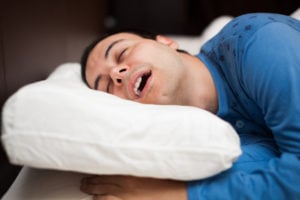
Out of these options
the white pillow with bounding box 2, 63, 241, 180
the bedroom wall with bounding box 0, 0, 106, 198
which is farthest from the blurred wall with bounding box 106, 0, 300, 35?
the white pillow with bounding box 2, 63, 241, 180

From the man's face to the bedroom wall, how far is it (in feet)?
0.60

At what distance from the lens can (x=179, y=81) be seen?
961mm

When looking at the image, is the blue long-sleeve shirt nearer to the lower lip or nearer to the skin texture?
the skin texture

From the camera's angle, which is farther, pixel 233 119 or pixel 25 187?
pixel 233 119

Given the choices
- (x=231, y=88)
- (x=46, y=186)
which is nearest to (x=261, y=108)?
(x=231, y=88)

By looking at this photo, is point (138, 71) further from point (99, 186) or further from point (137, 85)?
point (99, 186)

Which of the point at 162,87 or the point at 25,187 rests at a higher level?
the point at 162,87

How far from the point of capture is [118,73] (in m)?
0.96

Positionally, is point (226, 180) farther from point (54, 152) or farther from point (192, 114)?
point (54, 152)

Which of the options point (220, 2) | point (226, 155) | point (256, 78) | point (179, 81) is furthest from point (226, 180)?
point (220, 2)

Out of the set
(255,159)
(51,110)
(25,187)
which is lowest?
(25,187)

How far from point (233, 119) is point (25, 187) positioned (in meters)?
0.54

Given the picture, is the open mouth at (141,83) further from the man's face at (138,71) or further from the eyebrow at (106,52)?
the eyebrow at (106,52)

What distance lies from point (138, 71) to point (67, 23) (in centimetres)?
69
